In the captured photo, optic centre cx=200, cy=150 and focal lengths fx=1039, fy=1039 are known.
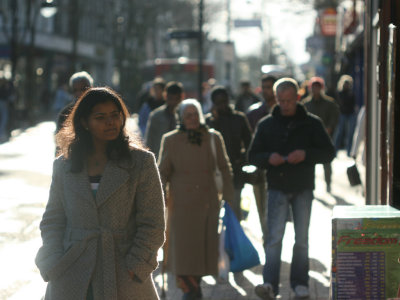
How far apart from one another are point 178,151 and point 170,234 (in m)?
0.73

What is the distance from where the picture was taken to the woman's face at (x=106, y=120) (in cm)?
494

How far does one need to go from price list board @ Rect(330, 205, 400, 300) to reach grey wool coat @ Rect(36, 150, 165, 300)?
2.82ft

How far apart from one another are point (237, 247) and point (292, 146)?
1.05m

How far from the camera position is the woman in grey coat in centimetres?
486

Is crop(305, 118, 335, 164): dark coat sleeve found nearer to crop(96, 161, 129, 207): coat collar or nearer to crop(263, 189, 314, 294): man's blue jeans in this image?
crop(263, 189, 314, 294): man's blue jeans

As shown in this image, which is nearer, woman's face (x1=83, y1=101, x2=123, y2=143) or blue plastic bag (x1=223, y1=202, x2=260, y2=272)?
woman's face (x1=83, y1=101, x2=123, y2=143)

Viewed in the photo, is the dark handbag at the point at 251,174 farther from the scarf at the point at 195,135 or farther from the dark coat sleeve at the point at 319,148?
the dark coat sleeve at the point at 319,148

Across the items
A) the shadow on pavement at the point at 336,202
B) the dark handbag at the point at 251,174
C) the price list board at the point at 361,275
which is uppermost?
the dark handbag at the point at 251,174

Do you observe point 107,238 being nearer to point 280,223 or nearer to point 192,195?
point 280,223

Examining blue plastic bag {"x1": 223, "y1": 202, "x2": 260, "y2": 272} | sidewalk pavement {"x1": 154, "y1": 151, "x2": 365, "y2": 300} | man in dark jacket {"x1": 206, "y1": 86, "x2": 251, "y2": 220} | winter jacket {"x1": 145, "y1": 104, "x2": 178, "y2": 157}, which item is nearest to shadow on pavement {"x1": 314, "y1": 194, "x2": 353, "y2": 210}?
sidewalk pavement {"x1": 154, "y1": 151, "x2": 365, "y2": 300}

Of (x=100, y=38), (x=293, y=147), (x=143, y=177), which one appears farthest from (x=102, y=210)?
(x=100, y=38)

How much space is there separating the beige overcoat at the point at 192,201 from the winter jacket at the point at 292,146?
0.42 m

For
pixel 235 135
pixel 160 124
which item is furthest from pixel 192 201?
pixel 160 124

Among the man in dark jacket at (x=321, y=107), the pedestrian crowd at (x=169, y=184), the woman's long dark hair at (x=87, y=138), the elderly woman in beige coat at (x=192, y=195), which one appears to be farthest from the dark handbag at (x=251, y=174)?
the man in dark jacket at (x=321, y=107)
